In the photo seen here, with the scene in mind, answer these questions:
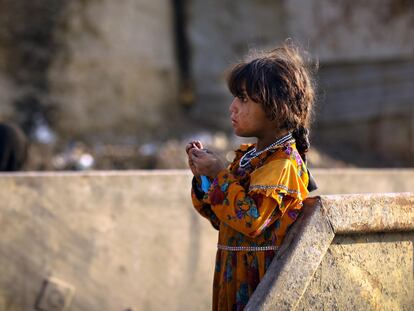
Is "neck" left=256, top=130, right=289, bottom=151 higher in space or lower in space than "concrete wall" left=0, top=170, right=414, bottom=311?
higher

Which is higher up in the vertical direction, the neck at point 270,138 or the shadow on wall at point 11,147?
the neck at point 270,138

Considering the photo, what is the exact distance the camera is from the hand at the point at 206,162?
2.54 meters

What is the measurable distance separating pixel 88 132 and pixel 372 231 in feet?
26.2

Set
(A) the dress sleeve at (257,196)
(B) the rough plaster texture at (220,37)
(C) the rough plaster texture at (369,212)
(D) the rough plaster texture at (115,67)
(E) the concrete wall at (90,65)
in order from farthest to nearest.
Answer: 1. (B) the rough plaster texture at (220,37)
2. (D) the rough plaster texture at (115,67)
3. (E) the concrete wall at (90,65)
4. (C) the rough plaster texture at (369,212)
5. (A) the dress sleeve at (257,196)

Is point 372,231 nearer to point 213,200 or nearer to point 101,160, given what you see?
point 213,200

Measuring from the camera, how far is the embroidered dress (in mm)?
2414

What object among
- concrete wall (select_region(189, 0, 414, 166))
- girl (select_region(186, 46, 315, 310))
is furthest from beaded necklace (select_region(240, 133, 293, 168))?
concrete wall (select_region(189, 0, 414, 166))

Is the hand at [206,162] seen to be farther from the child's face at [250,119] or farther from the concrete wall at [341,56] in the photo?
the concrete wall at [341,56]

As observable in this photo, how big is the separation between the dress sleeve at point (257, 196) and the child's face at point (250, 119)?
0.16 meters

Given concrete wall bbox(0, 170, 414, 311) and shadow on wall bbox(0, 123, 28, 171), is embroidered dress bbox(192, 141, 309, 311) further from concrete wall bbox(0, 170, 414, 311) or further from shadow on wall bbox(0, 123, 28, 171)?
shadow on wall bbox(0, 123, 28, 171)

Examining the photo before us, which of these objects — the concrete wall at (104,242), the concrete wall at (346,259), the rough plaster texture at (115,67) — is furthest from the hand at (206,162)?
the rough plaster texture at (115,67)

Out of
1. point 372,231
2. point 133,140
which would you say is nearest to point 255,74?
point 372,231

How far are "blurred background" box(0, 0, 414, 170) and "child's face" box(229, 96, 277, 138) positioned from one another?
6.94 meters

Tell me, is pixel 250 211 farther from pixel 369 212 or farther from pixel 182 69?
pixel 182 69
